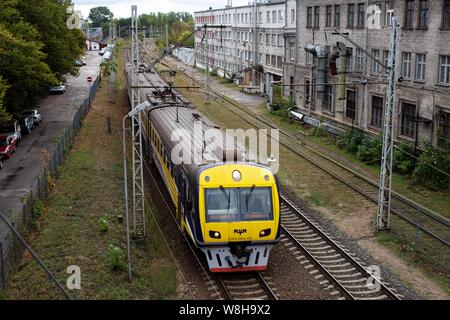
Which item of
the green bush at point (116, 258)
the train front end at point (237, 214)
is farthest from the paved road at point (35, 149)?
the train front end at point (237, 214)

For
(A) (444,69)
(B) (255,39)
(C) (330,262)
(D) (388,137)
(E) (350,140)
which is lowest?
(C) (330,262)

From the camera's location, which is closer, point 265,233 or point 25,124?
point 265,233

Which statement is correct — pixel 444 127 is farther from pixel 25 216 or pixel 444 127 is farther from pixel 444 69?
pixel 25 216

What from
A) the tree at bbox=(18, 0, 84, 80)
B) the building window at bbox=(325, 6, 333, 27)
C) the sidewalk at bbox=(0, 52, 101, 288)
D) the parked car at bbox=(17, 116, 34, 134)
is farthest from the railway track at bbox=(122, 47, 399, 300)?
the tree at bbox=(18, 0, 84, 80)

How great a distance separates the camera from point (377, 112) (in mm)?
31266

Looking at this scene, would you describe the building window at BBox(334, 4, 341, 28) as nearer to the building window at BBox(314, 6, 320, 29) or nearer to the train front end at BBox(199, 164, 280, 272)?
the building window at BBox(314, 6, 320, 29)

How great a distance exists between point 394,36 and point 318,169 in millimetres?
10681

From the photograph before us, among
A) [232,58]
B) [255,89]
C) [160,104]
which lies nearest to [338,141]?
[160,104]

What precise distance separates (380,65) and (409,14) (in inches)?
114

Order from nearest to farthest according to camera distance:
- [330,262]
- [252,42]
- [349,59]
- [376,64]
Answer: [330,262] → [376,64] → [349,59] → [252,42]

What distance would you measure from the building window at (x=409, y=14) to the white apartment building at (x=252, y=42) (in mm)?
14955

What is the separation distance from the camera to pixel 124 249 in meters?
16.4

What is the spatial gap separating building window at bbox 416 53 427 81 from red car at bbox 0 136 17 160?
21.4 m

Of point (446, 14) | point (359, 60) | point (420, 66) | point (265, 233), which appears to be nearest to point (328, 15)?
point (359, 60)
